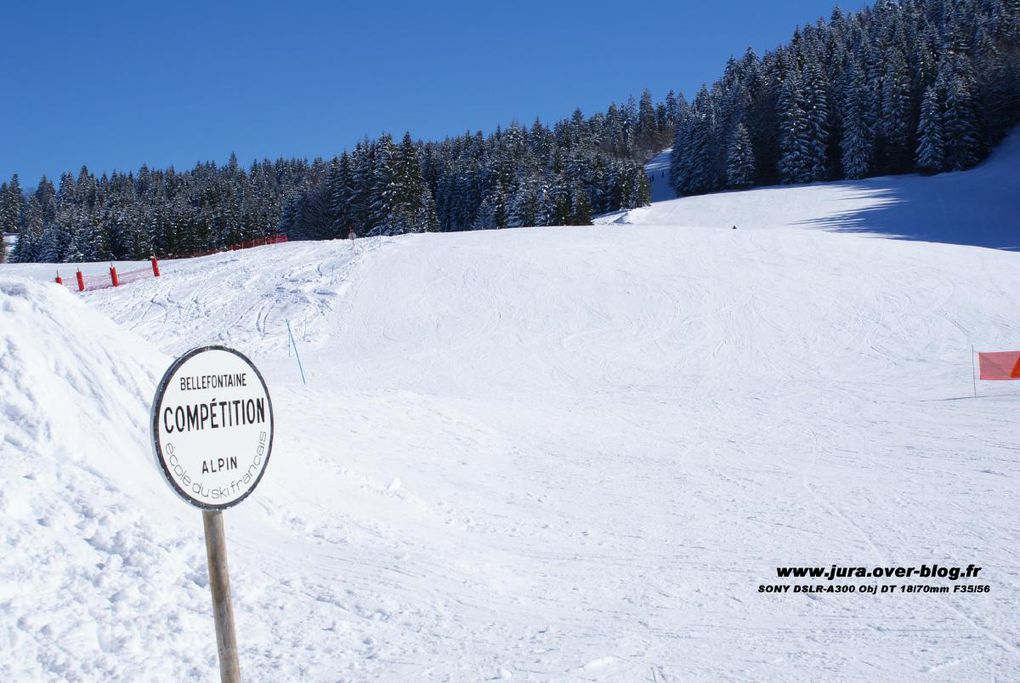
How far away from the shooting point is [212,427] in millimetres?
2719

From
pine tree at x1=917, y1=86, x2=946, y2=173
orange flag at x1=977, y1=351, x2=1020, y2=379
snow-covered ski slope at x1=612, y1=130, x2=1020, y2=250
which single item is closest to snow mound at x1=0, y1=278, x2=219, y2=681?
orange flag at x1=977, y1=351, x2=1020, y2=379

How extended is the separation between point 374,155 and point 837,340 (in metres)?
57.1

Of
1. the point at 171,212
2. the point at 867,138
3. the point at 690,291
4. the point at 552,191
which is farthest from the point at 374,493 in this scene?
the point at 171,212

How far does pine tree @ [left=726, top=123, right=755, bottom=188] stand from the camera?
78.8m

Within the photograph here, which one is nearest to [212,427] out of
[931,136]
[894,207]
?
[894,207]

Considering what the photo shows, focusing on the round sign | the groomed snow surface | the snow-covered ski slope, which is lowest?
the groomed snow surface

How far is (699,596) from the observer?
662cm

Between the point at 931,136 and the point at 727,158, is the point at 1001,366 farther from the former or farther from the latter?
the point at 727,158

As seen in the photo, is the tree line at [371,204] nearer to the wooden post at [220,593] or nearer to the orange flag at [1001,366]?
the orange flag at [1001,366]

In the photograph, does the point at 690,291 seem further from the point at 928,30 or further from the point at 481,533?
the point at 928,30

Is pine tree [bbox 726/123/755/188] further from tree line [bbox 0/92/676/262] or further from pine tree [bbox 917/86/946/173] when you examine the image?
pine tree [bbox 917/86/946/173]

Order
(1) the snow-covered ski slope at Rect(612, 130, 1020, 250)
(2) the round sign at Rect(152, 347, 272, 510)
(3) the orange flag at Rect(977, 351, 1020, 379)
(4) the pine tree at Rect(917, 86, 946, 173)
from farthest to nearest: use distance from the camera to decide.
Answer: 1. (4) the pine tree at Rect(917, 86, 946, 173)
2. (1) the snow-covered ski slope at Rect(612, 130, 1020, 250)
3. (3) the orange flag at Rect(977, 351, 1020, 379)
4. (2) the round sign at Rect(152, 347, 272, 510)

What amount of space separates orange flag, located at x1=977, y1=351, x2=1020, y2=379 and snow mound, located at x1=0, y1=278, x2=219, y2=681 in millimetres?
16176

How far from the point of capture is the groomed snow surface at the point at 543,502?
17.4 ft
